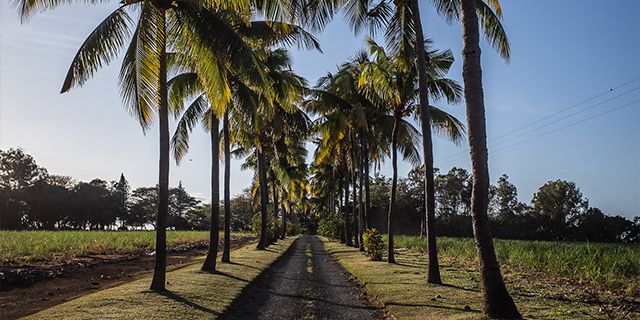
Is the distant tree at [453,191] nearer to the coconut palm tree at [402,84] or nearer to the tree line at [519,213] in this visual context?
the tree line at [519,213]

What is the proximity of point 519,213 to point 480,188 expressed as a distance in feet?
228

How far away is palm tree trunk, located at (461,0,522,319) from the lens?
7820mm

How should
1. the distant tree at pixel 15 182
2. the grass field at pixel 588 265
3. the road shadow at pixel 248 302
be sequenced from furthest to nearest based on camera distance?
the distant tree at pixel 15 182, the grass field at pixel 588 265, the road shadow at pixel 248 302

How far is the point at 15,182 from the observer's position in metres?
72.7

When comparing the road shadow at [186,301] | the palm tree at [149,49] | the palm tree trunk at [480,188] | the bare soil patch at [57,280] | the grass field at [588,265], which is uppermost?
the palm tree at [149,49]

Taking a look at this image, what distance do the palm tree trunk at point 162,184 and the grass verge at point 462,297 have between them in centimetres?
509

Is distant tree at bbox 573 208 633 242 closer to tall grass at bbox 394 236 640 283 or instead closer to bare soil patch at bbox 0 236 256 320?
tall grass at bbox 394 236 640 283

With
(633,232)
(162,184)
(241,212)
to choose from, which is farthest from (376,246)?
(241,212)

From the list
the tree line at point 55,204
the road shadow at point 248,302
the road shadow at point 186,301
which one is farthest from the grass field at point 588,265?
the tree line at point 55,204

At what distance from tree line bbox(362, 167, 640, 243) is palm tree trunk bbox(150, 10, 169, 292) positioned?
128ft

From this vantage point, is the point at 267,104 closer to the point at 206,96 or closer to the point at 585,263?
the point at 206,96

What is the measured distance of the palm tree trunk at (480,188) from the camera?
782 centimetres

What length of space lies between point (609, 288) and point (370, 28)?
9.86m

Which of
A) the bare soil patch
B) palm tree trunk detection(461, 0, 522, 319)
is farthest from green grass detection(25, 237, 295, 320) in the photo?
palm tree trunk detection(461, 0, 522, 319)
